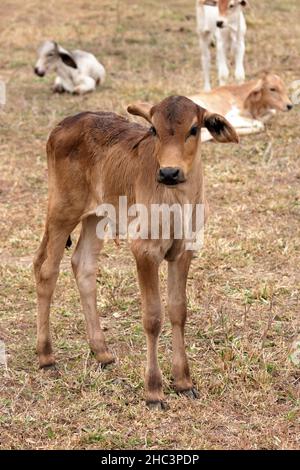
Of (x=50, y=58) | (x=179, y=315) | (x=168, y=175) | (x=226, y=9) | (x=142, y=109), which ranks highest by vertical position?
(x=226, y=9)

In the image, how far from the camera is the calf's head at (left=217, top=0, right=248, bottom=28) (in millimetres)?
13289

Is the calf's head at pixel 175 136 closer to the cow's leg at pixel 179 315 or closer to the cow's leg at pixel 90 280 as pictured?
the cow's leg at pixel 179 315

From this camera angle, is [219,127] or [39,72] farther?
[39,72]

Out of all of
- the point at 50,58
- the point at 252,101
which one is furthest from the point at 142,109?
the point at 50,58

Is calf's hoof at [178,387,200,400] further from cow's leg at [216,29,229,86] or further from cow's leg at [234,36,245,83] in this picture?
cow's leg at [234,36,245,83]

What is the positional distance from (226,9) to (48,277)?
345 inches

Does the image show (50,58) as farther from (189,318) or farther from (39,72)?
(189,318)

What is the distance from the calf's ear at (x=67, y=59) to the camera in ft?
45.7

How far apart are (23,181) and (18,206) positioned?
0.78m

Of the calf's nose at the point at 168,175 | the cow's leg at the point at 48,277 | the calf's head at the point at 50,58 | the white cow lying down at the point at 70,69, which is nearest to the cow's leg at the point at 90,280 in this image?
the cow's leg at the point at 48,277

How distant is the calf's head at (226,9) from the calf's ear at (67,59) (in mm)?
2222

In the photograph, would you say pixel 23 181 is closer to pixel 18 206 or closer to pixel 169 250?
pixel 18 206

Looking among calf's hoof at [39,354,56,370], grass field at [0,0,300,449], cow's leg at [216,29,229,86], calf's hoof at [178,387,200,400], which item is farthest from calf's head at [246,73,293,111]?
calf's hoof at [178,387,200,400]

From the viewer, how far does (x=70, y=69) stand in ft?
44.7
